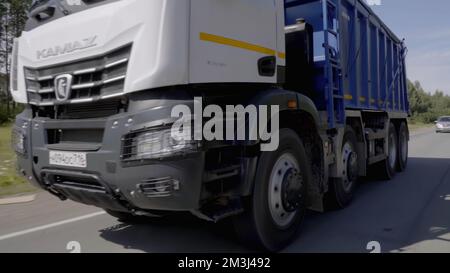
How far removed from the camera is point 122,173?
2900mm

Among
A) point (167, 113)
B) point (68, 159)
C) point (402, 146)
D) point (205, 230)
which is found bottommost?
point (205, 230)

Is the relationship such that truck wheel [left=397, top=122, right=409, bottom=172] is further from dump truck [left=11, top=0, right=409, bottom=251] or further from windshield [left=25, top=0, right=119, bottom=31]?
windshield [left=25, top=0, right=119, bottom=31]

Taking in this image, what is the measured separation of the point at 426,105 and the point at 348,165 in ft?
281

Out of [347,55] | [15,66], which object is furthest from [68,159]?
[347,55]

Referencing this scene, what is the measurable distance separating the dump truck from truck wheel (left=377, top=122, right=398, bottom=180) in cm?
379

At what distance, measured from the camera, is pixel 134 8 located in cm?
292

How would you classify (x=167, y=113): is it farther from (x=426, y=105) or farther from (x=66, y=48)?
(x=426, y=105)

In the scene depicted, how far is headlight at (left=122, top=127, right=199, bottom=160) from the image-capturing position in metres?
2.80

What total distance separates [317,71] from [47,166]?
3.24 meters

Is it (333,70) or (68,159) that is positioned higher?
(333,70)

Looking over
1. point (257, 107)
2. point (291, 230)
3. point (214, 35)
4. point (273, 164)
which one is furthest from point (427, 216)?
point (214, 35)

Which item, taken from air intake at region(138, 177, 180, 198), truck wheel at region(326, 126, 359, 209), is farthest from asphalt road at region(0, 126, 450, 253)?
air intake at region(138, 177, 180, 198)

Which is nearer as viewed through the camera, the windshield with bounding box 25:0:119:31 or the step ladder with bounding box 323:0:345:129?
the windshield with bounding box 25:0:119:31

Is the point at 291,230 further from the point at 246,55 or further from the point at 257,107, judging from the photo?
the point at 246,55
